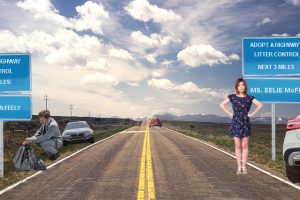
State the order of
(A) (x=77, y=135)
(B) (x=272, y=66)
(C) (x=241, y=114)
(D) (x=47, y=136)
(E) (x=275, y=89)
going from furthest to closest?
1. (A) (x=77, y=135)
2. (E) (x=275, y=89)
3. (B) (x=272, y=66)
4. (D) (x=47, y=136)
5. (C) (x=241, y=114)

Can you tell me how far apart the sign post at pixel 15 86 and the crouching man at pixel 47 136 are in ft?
7.99

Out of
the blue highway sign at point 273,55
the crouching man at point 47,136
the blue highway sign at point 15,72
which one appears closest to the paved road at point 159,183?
the crouching man at point 47,136

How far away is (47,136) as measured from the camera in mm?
9664

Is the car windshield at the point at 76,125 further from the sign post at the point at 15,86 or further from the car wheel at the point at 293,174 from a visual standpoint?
the car wheel at the point at 293,174

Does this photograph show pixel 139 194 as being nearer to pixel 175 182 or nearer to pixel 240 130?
pixel 175 182

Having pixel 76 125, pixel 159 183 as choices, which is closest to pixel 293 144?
pixel 159 183

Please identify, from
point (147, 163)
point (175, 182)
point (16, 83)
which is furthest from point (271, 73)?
point (16, 83)

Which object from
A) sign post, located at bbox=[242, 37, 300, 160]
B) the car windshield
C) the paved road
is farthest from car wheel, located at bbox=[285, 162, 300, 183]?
the car windshield

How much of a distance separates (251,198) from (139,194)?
7.13 feet

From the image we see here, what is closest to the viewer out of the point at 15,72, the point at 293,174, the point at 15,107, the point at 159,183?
the point at 293,174

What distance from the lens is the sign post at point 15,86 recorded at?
12.0 m

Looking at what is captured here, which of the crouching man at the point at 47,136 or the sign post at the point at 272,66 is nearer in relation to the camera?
the crouching man at the point at 47,136

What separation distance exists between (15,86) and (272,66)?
27.9 feet

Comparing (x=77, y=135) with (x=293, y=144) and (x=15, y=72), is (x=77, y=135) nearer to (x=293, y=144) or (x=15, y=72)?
(x=15, y=72)
